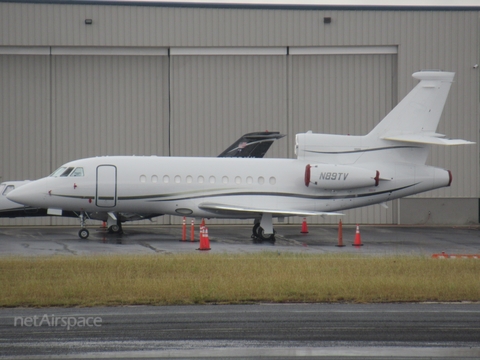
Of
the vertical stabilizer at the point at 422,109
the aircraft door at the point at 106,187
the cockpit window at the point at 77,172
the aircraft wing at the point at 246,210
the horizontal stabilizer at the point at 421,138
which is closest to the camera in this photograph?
the aircraft wing at the point at 246,210

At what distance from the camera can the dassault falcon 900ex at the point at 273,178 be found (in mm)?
24812

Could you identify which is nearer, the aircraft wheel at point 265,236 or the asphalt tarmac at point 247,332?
the asphalt tarmac at point 247,332

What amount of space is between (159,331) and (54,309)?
267 centimetres

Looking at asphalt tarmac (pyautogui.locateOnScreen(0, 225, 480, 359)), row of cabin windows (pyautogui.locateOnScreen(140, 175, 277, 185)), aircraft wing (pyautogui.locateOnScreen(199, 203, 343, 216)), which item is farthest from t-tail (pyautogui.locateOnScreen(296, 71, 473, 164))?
asphalt tarmac (pyautogui.locateOnScreen(0, 225, 480, 359))

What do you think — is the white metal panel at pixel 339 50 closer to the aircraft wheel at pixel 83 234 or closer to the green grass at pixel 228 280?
the aircraft wheel at pixel 83 234

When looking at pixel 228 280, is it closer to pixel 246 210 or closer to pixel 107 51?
pixel 246 210

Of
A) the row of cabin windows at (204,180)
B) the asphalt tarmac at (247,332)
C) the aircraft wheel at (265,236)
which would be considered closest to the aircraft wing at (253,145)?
the row of cabin windows at (204,180)

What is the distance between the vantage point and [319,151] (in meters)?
25.7

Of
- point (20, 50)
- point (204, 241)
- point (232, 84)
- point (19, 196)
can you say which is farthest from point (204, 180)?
point (20, 50)

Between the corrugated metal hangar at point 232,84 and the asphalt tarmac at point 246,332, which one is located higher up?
the corrugated metal hangar at point 232,84

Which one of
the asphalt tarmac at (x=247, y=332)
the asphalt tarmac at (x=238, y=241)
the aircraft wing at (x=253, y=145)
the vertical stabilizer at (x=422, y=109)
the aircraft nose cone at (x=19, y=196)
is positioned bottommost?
the asphalt tarmac at (x=238, y=241)

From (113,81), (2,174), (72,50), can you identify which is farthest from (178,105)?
(2,174)

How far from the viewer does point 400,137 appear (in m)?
25.2

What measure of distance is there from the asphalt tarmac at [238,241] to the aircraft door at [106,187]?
1.34 m
